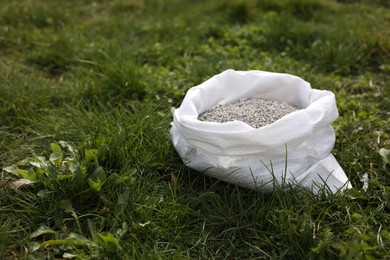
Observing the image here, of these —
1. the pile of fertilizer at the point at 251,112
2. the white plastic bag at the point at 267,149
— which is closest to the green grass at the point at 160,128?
the white plastic bag at the point at 267,149

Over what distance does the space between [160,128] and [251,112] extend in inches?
20.9

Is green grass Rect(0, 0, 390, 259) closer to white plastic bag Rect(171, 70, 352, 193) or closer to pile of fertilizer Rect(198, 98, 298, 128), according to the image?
white plastic bag Rect(171, 70, 352, 193)

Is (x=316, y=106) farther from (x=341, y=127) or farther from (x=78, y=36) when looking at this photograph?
(x=78, y=36)

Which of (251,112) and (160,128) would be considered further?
(160,128)

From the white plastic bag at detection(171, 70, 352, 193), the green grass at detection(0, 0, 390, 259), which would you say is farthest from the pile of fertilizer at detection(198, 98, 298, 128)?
the green grass at detection(0, 0, 390, 259)

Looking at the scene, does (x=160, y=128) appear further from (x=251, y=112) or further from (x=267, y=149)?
(x=267, y=149)

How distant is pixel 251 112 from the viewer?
7.79 ft

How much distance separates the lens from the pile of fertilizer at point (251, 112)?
7.59 ft

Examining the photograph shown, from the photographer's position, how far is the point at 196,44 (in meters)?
3.71

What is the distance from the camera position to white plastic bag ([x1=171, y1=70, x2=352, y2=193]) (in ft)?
6.80

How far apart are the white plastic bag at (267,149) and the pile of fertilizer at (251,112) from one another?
0.56 ft

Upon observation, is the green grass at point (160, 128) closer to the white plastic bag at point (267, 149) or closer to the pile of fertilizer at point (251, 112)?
the white plastic bag at point (267, 149)

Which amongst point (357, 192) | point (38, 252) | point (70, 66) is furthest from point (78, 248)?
point (70, 66)

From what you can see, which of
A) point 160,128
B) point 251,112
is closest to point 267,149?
point 251,112
